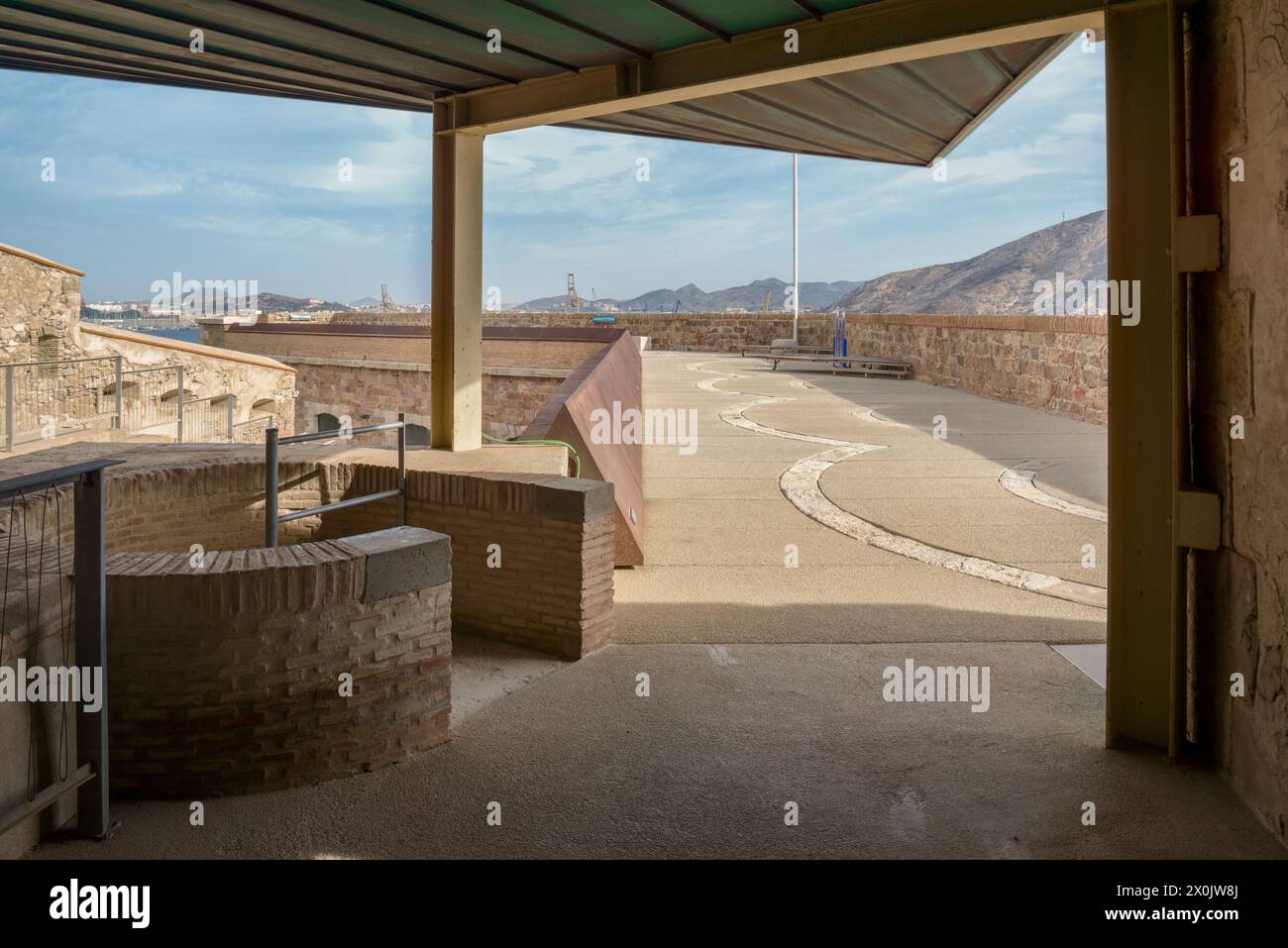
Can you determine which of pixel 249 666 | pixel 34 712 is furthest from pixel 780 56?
pixel 34 712

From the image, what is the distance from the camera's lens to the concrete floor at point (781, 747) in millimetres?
3143

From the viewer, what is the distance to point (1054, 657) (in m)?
5.14

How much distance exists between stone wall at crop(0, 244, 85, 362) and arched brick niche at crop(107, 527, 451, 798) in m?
17.3

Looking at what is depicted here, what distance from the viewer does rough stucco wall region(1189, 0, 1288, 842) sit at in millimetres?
2988

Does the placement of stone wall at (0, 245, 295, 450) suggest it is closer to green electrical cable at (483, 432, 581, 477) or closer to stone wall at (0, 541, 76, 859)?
green electrical cable at (483, 432, 581, 477)

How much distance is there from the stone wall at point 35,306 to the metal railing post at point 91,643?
57.5 feet

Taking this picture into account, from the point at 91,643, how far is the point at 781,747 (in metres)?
2.58

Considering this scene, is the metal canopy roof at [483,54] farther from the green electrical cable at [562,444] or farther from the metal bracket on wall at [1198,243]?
the green electrical cable at [562,444]

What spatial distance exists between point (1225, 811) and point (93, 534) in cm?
386

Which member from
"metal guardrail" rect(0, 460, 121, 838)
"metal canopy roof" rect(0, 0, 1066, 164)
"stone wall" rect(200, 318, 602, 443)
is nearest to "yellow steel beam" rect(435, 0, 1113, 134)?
"metal canopy roof" rect(0, 0, 1066, 164)
